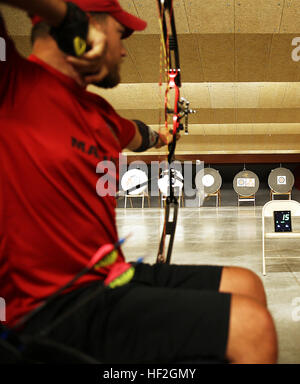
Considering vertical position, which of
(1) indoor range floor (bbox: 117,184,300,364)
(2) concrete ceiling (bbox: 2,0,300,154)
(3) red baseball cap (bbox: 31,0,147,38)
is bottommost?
(1) indoor range floor (bbox: 117,184,300,364)

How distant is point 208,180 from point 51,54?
904 centimetres

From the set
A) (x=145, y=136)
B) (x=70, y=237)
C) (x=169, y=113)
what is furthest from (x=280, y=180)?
(x=70, y=237)

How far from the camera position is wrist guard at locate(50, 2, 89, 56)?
484 mm

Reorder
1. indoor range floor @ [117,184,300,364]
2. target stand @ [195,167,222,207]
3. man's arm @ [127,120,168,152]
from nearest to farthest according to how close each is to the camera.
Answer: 1. man's arm @ [127,120,168,152]
2. indoor range floor @ [117,184,300,364]
3. target stand @ [195,167,222,207]

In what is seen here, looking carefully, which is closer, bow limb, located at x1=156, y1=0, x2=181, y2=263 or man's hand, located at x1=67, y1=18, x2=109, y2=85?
man's hand, located at x1=67, y1=18, x2=109, y2=85

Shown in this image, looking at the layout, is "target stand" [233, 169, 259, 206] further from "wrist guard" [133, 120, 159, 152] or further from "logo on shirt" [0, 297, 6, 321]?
"logo on shirt" [0, 297, 6, 321]

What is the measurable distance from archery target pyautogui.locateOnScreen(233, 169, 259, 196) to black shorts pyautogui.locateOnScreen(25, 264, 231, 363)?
29.4 feet

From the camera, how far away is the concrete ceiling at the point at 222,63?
2.74m

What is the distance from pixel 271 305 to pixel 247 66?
2928 millimetres

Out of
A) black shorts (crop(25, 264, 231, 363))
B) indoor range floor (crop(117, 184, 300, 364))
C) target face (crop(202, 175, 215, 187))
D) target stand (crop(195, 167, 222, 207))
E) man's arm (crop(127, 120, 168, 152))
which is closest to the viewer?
black shorts (crop(25, 264, 231, 363))

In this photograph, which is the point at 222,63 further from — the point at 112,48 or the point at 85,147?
the point at 85,147

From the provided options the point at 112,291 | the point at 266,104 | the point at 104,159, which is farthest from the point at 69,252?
the point at 266,104

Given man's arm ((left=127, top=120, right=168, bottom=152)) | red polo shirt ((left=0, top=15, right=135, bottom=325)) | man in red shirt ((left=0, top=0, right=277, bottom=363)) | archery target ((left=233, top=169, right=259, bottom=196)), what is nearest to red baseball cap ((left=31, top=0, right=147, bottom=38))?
man in red shirt ((left=0, top=0, right=277, bottom=363))

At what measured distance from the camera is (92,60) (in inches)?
22.1
